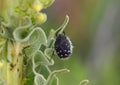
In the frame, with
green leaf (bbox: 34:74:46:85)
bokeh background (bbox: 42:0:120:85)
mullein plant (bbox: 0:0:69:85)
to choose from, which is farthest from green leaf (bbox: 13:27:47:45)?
bokeh background (bbox: 42:0:120:85)

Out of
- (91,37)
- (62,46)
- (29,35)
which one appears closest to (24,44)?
(29,35)

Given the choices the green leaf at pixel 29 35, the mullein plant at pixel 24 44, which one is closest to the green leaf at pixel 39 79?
the mullein plant at pixel 24 44

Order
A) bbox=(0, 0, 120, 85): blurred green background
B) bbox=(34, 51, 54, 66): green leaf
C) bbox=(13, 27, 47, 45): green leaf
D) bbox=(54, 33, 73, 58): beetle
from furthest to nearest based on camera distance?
bbox=(0, 0, 120, 85): blurred green background, bbox=(54, 33, 73, 58): beetle, bbox=(34, 51, 54, 66): green leaf, bbox=(13, 27, 47, 45): green leaf

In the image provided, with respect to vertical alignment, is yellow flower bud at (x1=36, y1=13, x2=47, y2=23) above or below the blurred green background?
below

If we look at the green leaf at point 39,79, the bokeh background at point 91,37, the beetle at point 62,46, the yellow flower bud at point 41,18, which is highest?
the bokeh background at point 91,37

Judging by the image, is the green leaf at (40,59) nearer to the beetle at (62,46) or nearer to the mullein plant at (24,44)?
the mullein plant at (24,44)

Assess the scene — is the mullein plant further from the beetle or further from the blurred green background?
the blurred green background
